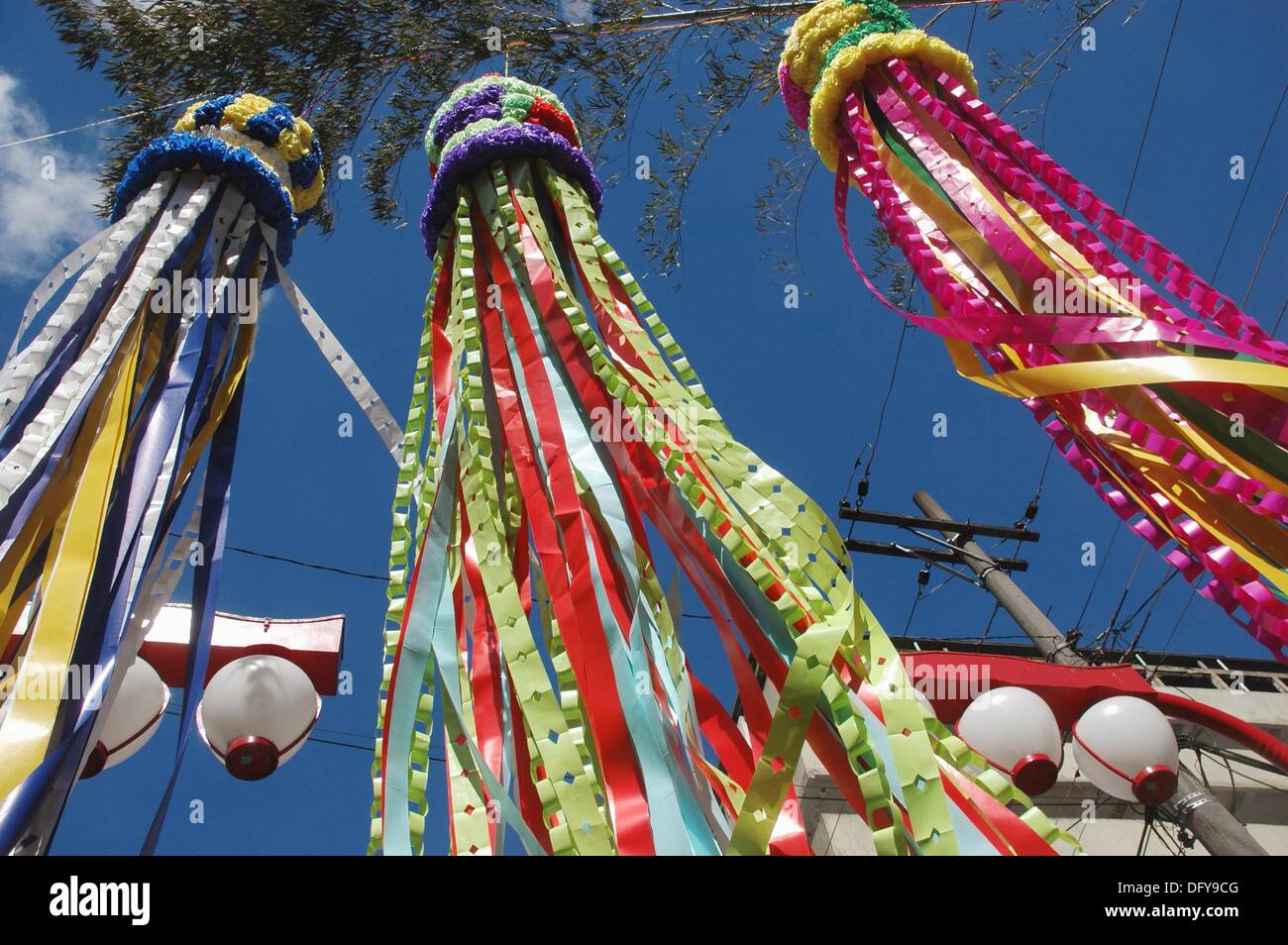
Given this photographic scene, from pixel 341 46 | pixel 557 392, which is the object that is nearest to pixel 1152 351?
pixel 557 392

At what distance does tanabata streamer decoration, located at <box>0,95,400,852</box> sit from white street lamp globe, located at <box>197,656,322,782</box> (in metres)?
1.15

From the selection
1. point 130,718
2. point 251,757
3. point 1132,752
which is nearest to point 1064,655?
point 1132,752

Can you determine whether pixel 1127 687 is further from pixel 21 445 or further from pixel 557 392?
pixel 21 445

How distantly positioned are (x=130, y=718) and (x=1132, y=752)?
3.65 m

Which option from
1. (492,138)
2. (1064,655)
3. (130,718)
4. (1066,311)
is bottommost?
(1064,655)

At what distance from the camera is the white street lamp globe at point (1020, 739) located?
4.55m

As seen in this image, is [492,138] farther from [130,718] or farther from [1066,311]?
[130,718]

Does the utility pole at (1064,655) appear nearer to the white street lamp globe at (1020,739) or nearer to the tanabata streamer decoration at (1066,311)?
the white street lamp globe at (1020,739)

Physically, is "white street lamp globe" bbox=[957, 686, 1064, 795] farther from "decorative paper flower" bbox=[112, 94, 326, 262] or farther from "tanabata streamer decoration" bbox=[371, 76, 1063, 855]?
"decorative paper flower" bbox=[112, 94, 326, 262]

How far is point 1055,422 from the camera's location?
8.63 ft

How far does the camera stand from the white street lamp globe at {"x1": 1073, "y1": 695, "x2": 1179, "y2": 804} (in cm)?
471

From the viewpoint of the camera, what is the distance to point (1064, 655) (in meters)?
6.84

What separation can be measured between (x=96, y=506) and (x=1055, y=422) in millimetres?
1954

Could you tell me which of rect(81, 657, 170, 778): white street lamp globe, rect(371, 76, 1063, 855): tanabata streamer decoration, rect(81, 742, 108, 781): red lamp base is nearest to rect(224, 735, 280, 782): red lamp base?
rect(81, 657, 170, 778): white street lamp globe
